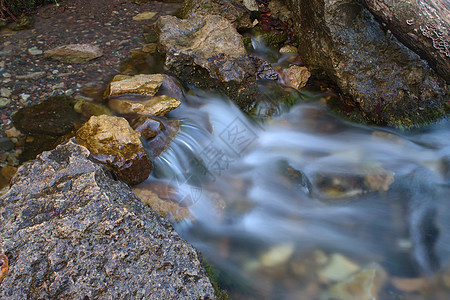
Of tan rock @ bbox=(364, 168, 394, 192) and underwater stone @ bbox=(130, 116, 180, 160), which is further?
tan rock @ bbox=(364, 168, 394, 192)

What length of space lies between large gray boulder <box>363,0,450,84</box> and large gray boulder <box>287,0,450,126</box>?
38 centimetres

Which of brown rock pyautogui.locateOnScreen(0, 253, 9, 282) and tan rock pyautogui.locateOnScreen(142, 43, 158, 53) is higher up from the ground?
brown rock pyautogui.locateOnScreen(0, 253, 9, 282)

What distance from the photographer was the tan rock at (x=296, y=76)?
17.4 feet

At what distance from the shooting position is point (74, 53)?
16.9 ft

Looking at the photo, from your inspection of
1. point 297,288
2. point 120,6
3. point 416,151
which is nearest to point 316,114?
point 416,151

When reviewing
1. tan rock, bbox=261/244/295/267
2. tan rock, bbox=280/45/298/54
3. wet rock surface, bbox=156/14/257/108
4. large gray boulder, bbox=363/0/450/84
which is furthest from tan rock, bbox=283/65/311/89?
tan rock, bbox=261/244/295/267

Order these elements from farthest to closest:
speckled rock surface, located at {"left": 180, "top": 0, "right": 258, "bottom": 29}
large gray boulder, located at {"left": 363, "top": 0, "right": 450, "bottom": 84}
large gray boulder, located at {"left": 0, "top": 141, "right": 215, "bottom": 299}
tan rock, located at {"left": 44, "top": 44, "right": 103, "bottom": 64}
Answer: speckled rock surface, located at {"left": 180, "top": 0, "right": 258, "bottom": 29}
tan rock, located at {"left": 44, "top": 44, "right": 103, "bottom": 64}
large gray boulder, located at {"left": 363, "top": 0, "right": 450, "bottom": 84}
large gray boulder, located at {"left": 0, "top": 141, "right": 215, "bottom": 299}

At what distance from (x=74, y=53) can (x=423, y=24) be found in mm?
4877

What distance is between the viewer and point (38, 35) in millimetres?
5539

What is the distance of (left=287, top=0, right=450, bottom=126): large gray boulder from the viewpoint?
15.2 ft

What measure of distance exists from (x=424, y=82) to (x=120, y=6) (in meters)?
5.60

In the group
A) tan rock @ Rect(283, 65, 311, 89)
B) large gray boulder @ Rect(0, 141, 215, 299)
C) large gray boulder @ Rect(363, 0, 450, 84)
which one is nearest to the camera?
large gray boulder @ Rect(0, 141, 215, 299)

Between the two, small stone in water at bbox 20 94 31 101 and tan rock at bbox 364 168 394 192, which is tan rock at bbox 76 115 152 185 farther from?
tan rock at bbox 364 168 394 192

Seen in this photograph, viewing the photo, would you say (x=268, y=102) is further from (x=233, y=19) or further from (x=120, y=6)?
(x=120, y=6)
